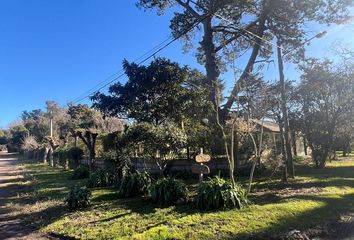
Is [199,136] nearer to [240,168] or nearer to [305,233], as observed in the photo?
[240,168]

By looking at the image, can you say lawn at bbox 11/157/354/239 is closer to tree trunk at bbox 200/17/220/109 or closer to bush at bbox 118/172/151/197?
bush at bbox 118/172/151/197

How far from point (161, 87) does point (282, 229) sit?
11.3 meters

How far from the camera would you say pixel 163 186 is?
32.3ft

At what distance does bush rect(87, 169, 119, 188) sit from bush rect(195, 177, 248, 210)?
6.46 metres

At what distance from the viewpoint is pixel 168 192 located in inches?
379

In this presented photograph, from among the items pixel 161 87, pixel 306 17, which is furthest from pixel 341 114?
pixel 161 87

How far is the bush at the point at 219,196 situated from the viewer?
862 centimetres

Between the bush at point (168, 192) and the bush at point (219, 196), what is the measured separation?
74cm

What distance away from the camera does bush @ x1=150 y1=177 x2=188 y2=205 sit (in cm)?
959

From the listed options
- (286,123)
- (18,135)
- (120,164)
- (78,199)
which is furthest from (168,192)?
(18,135)

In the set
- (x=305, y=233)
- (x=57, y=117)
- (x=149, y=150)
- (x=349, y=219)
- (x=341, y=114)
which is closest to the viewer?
(x=305, y=233)

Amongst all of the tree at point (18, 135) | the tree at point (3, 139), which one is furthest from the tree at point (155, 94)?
the tree at point (3, 139)

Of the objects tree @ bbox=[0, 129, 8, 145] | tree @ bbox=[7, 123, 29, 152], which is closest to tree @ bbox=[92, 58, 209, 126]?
tree @ bbox=[7, 123, 29, 152]

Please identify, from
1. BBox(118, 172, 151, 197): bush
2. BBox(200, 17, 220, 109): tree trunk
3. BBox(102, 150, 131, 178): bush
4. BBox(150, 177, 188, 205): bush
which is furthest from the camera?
BBox(200, 17, 220, 109): tree trunk
